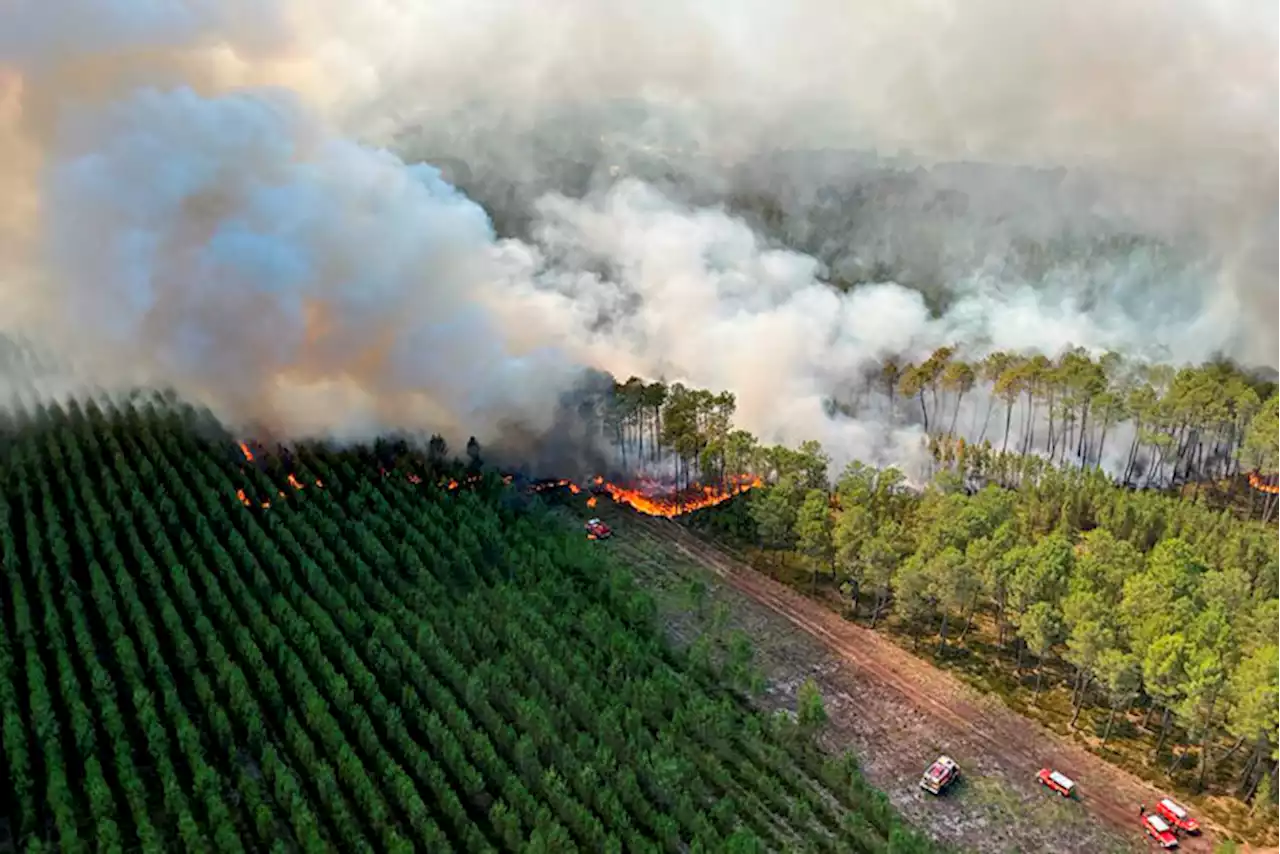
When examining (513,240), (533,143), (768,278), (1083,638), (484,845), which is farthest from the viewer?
(533,143)

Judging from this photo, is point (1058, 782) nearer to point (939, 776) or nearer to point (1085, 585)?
point (939, 776)

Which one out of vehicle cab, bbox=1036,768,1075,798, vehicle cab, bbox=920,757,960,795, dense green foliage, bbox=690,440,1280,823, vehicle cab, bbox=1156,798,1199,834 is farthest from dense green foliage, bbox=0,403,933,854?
vehicle cab, bbox=1156,798,1199,834

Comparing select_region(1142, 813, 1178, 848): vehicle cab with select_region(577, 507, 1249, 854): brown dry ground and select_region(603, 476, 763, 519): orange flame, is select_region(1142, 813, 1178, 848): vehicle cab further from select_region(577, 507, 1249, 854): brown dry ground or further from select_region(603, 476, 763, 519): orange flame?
select_region(603, 476, 763, 519): orange flame

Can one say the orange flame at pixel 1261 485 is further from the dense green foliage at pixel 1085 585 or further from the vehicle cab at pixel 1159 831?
the vehicle cab at pixel 1159 831

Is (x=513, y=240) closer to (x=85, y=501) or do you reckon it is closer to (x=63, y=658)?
(x=85, y=501)

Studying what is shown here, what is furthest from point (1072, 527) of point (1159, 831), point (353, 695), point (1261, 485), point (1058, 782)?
point (353, 695)

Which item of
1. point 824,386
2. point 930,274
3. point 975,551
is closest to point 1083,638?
point 975,551
